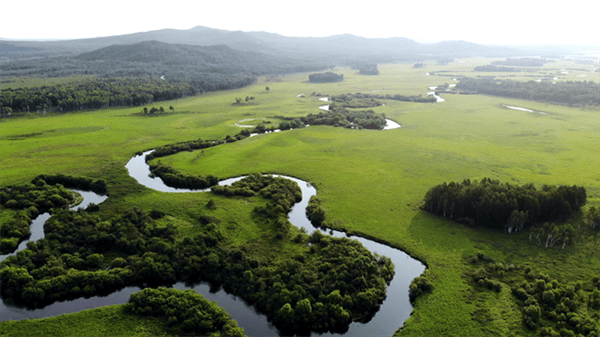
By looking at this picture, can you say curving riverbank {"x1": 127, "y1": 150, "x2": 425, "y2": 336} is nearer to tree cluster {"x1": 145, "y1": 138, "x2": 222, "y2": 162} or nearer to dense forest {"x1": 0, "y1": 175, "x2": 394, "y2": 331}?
dense forest {"x1": 0, "y1": 175, "x2": 394, "y2": 331}

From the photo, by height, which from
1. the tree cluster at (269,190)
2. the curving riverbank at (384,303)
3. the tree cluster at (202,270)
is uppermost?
the tree cluster at (269,190)

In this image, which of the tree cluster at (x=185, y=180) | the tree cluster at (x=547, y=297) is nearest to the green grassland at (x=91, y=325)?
the tree cluster at (x=547, y=297)

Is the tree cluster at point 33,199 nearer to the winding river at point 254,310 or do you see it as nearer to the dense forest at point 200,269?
the dense forest at point 200,269

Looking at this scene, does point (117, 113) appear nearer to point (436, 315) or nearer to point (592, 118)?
point (436, 315)

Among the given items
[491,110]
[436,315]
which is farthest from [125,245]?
[491,110]

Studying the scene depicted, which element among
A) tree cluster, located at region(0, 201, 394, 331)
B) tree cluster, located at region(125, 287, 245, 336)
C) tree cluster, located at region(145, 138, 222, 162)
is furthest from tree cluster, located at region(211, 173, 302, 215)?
tree cluster, located at region(145, 138, 222, 162)

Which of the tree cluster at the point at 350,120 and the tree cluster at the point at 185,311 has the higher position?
the tree cluster at the point at 350,120

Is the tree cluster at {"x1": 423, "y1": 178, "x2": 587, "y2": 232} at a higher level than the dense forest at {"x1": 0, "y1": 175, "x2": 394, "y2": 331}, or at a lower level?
higher
